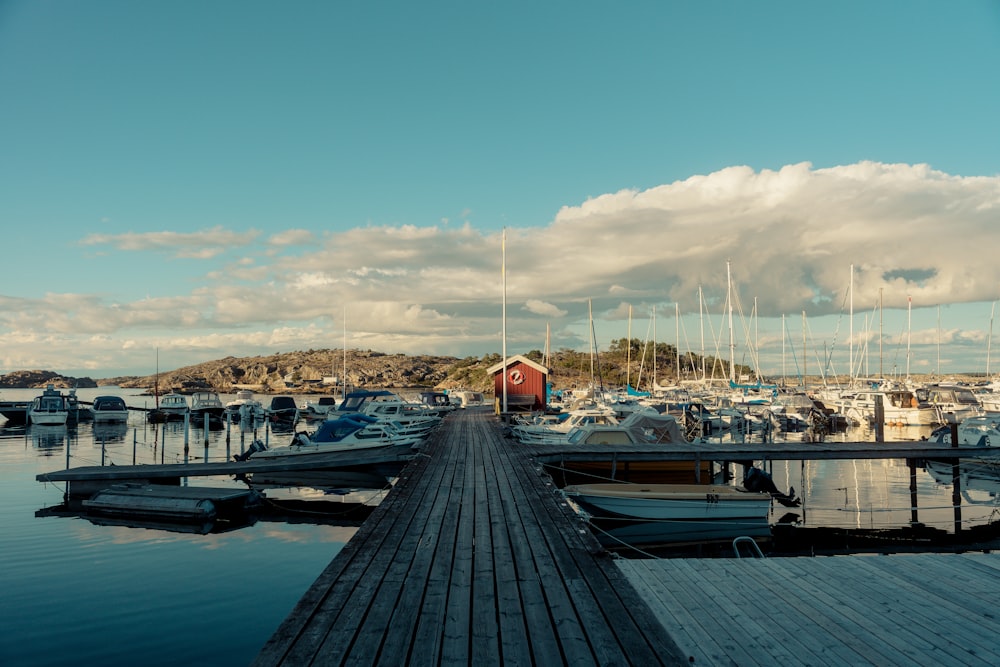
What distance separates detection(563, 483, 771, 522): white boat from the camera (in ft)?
55.3

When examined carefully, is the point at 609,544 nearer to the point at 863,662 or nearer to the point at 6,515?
the point at 863,662

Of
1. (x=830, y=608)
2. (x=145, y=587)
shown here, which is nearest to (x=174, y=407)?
(x=145, y=587)

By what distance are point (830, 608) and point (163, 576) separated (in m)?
13.7

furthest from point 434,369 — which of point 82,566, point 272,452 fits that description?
point 82,566

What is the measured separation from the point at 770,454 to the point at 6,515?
26.4 meters

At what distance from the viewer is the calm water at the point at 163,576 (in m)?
11.1

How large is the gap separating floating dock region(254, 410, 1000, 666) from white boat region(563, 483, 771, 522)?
5.46 metres

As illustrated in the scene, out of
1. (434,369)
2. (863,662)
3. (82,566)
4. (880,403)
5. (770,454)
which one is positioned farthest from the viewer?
(434,369)

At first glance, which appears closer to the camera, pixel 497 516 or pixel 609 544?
pixel 497 516

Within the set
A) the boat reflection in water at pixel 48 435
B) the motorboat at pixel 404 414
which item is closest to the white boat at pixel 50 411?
the boat reflection in water at pixel 48 435

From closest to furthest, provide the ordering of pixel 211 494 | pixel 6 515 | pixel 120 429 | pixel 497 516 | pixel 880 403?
1. pixel 497 516
2. pixel 211 494
3. pixel 6 515
4. pixel 880 403
5. pixel 120 429

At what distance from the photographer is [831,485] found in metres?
28.3

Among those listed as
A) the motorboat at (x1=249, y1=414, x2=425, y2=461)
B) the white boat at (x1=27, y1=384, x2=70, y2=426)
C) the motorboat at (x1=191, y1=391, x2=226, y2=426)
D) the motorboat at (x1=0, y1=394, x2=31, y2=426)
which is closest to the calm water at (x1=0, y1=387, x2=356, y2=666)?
the motorboat at (x1=249, y1=414, x2=425, y2=461)

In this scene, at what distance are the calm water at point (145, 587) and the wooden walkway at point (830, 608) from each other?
7.04 metres
